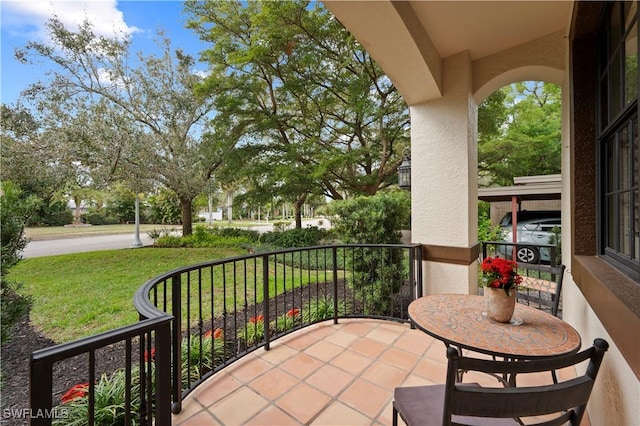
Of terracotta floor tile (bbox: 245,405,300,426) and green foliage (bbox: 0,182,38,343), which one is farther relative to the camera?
green foliage (bbox: 0,182,38,343)

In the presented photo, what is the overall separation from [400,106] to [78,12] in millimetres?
9006

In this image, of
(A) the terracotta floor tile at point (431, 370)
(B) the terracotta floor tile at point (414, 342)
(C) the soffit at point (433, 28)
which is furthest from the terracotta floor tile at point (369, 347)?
(C) the soffit at point (433, 28)

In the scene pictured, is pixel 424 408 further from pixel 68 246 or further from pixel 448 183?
pixel 68 246

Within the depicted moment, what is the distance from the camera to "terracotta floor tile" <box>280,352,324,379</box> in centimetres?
216

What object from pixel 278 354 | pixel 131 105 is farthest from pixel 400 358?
pixel 131 105

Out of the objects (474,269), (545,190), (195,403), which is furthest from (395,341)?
(545,190)

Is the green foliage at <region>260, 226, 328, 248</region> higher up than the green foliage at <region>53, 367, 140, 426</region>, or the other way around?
the green foliage at <region>260, 226, 328, 248</region>

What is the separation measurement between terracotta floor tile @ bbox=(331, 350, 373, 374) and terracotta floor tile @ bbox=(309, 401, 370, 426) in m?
0.41

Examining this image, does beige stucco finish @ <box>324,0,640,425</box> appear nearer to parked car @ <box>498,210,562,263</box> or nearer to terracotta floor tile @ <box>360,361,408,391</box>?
terracotta floor tile @ <box>360,361,408,391</box>

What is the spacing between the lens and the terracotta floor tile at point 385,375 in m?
2.02

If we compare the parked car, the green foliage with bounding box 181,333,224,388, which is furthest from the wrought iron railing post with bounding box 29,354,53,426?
the parked car

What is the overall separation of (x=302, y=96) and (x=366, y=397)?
27.1 feet

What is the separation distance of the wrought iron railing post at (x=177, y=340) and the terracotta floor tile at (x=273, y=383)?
1.62 feet

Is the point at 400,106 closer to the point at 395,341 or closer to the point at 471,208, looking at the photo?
the point at 471,208
